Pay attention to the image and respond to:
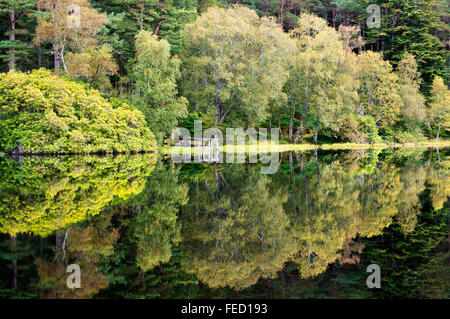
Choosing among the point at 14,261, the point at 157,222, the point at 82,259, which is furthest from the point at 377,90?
the point at 14,261

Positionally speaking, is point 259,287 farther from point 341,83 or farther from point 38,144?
point 341,83

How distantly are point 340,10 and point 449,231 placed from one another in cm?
6311

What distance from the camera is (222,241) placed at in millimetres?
6523

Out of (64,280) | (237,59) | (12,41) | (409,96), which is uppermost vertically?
(12,41)

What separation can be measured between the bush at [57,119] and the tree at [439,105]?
38008mm

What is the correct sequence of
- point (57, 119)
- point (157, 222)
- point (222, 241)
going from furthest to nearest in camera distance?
point (57, 119) < point (157, 222) < point (222, 241)

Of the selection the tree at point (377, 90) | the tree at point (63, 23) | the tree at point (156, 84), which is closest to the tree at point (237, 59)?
the tree at point (156, 84)

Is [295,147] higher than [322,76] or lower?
lower

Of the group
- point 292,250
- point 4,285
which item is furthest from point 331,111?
point 4,285

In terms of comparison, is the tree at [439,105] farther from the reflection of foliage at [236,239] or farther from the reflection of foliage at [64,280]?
the reflection of foliage at [64,280]

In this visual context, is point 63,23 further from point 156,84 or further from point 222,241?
point 222,241

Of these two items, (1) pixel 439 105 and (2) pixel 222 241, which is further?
(1) pixel 439 105

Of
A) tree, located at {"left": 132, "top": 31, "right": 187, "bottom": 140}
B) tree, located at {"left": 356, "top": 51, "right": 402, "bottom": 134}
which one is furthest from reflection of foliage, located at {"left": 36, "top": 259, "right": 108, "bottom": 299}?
tree, located at {"left": 356, "top": 51, "right": 402, "bottom": 134}

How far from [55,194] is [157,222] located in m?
4.36
